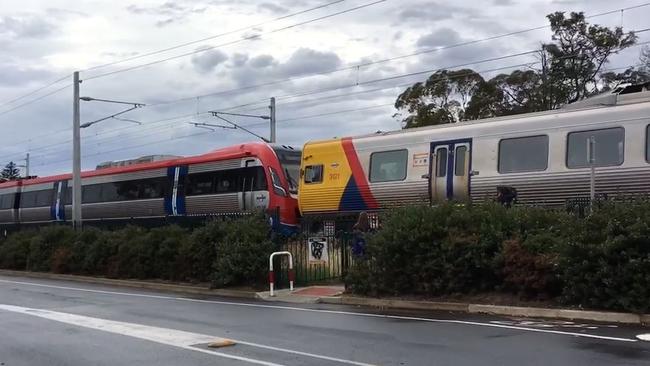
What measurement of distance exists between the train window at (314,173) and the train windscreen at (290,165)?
289 centimetres

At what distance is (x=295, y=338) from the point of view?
34.0ft

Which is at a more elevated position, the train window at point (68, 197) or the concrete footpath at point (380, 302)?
the train window at point (68, 197)

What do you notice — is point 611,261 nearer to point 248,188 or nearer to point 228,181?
point 248,188

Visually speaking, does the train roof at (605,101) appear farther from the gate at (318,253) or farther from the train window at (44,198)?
the train window at (44,198)

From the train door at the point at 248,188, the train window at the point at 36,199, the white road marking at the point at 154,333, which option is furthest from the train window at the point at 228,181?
the train window at the point at 36,199

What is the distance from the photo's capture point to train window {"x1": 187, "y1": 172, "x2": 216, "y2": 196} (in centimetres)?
2845

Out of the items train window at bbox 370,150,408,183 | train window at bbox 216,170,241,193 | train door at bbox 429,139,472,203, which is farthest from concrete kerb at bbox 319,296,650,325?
train window at bbox 216,170,241,193

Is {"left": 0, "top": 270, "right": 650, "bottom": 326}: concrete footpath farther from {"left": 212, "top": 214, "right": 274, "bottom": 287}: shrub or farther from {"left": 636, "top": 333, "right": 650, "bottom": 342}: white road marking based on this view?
{"left": 636, "top": 333, "right": 650, "bottom": 342}: white road marking

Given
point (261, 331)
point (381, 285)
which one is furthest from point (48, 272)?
point (261, 331)

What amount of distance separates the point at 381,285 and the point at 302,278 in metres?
3.88

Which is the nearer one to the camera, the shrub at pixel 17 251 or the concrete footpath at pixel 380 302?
the concrete footpath at pixel 380 302

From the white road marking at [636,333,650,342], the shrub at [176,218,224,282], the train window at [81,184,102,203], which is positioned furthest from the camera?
the train window at [81,184,102,203]

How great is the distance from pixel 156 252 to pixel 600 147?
1402 centimetres

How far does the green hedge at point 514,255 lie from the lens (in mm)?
11898
